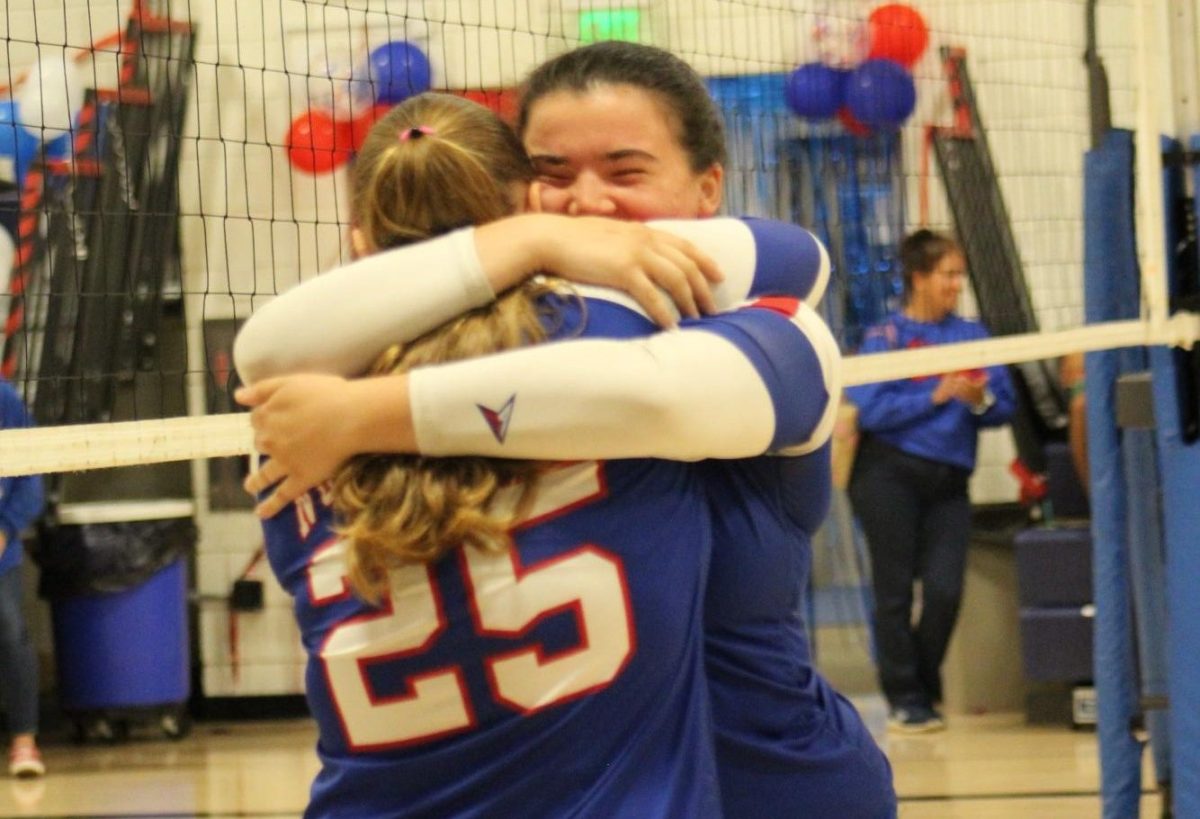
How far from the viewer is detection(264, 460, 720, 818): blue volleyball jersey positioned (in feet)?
4.02

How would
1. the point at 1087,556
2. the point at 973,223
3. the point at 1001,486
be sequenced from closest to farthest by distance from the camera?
the point at 1087,556
the point at 973,223
the point at 1001,486

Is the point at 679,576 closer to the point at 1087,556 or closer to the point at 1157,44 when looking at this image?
the point at 1157,44

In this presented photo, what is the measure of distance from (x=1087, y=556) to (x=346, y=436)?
5.32 meters

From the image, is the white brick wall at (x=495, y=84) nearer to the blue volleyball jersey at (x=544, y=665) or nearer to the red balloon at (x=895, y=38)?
the red balloon at (x=895, y=38)

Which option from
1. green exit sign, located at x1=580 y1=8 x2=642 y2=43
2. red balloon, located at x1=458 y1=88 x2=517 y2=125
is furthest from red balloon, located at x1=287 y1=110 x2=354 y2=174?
green exit sign, located at x1=580 y1=8 x2=642 y2=43

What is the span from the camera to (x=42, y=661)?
747cm

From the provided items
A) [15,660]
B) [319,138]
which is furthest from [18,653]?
[319,138]

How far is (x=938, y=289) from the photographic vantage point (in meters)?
6.14

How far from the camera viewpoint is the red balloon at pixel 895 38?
19.7ft

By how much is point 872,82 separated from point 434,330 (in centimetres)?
498

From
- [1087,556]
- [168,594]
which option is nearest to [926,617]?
[1087,556]

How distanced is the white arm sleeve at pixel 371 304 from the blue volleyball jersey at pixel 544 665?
135 millimetres

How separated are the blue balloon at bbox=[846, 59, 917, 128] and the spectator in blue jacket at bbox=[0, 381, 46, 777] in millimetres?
3266

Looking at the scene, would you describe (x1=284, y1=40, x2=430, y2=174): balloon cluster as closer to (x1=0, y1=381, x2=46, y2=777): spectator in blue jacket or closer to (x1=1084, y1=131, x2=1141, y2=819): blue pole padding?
(x1=0, y1=381, x2=46, y2=777): spectator in blue jacket
